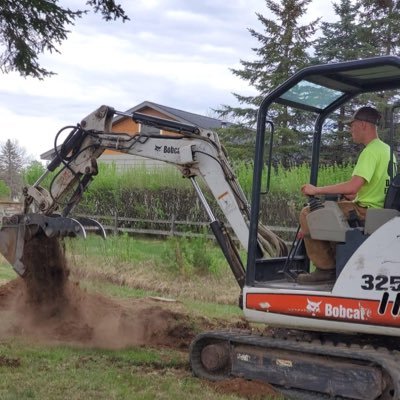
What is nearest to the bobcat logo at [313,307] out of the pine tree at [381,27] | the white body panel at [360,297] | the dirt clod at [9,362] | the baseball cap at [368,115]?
the white body panel at [360,297]

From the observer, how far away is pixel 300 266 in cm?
642

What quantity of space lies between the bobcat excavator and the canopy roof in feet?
0.03

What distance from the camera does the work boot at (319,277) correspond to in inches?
222

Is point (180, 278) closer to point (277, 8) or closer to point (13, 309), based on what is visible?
point (13, 309)

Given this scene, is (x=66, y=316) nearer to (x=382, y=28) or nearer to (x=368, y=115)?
(x=368, y=115)

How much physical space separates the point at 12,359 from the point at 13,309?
201 cm

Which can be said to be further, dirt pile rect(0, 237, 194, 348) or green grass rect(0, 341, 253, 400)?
dirt pile rect(0, 237, 194, 348)

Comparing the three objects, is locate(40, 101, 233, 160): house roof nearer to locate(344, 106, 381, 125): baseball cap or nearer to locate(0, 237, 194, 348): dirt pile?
locate(0, 237, 194, 348): dirt pile

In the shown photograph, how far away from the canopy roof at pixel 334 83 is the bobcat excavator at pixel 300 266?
1 cm

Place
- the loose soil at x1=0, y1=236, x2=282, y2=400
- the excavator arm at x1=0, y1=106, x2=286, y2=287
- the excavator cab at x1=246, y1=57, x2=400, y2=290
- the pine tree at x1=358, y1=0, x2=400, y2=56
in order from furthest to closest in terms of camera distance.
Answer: the pine tree at x1=358, y1=0, x2=400, y2=56
the loose soil at x1=0, y1=236, x2=282, y2=400
the excavator arm at x1=0, y1=106, x2=286, y2=287
the excavator cab at x1=246, y1=57, x2=400, y2=290

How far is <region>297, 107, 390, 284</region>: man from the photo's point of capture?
5.42 meters

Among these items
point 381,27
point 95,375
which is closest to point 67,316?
point 95,375

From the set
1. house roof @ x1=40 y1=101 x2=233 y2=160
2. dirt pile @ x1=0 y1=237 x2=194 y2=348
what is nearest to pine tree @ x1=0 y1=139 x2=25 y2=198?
house roof @ x1=40 y1=101 x2=233 y2=160

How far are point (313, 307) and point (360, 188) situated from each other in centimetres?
103
